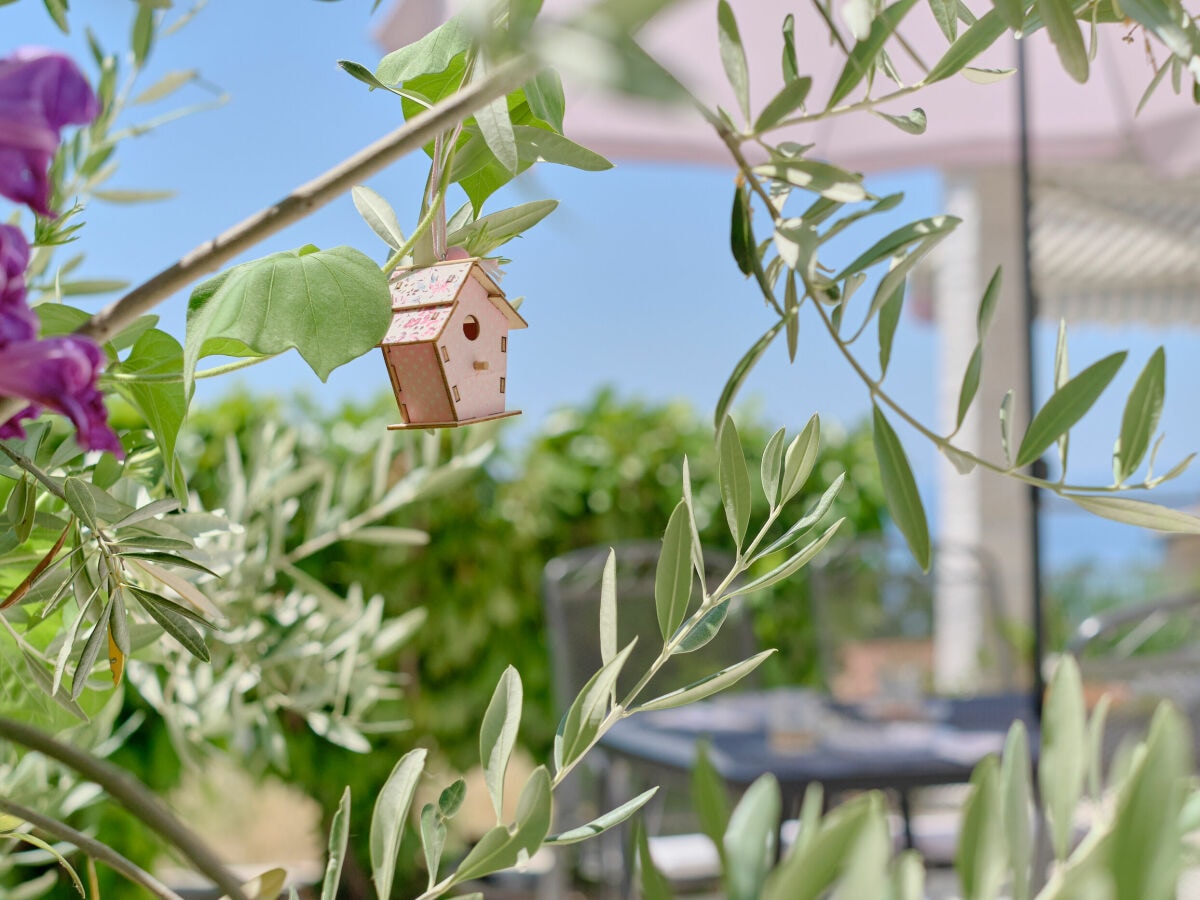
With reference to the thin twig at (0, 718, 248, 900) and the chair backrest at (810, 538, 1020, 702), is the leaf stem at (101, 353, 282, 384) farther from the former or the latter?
the chair backrest at (810, 538, 1020, 702)

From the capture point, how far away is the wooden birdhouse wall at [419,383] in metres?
0.52

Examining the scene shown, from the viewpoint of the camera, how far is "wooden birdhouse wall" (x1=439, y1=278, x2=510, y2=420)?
524mm

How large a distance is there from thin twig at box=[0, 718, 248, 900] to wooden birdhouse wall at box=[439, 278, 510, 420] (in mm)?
313

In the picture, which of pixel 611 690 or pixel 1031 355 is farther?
pixel 1031 355

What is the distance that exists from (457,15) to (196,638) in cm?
21

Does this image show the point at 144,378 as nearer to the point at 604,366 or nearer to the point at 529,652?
the point at 529,652

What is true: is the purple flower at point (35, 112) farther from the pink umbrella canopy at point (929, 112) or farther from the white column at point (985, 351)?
the white column at point (985, 351)

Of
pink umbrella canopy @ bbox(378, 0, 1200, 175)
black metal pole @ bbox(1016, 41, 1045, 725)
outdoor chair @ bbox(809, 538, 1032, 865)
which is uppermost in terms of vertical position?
pink umbrella canopy @ bbox(378, 0, 1200, 175)

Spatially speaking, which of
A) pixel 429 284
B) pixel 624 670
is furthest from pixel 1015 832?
pixel 624 670

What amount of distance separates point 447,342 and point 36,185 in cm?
28

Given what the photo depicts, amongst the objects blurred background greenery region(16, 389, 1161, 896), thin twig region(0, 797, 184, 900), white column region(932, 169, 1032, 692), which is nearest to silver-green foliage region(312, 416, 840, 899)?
thin twig region(0, 797, 184, 900)

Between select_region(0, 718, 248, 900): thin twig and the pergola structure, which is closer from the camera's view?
select_region(0, 718, 248, 900): thin twig

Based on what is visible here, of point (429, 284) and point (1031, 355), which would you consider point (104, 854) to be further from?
point (1031, 355)

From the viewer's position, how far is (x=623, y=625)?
3.02 meters
